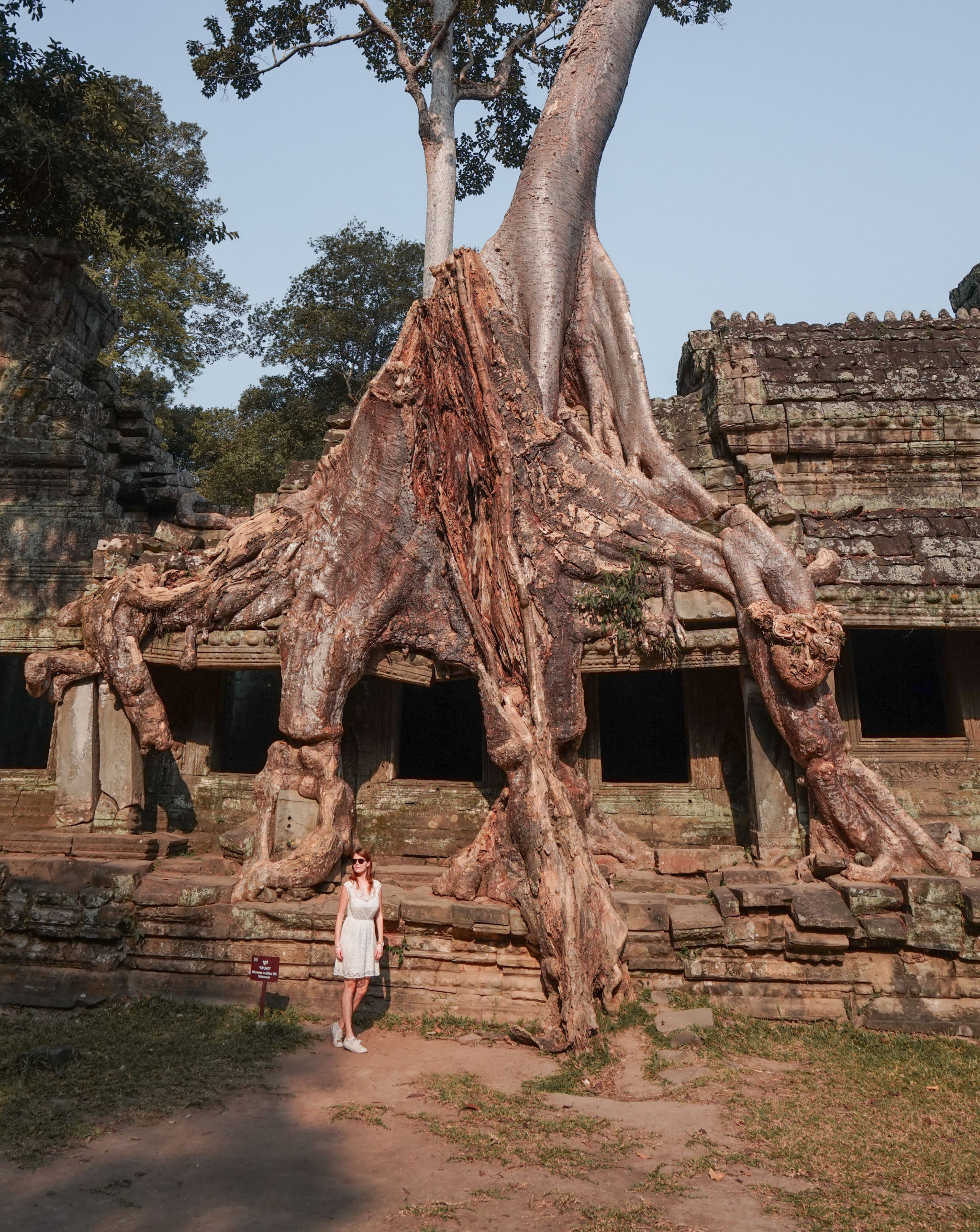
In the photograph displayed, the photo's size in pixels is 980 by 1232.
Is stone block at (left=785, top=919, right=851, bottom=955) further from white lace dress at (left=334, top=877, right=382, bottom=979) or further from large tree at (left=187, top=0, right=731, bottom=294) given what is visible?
large tree at (left=187, top=0, right=731, bottom=294)

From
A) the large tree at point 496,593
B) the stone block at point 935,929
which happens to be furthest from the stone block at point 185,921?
the stone block at point 935,929

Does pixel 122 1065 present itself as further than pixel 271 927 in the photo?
No

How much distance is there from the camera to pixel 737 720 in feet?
27.8

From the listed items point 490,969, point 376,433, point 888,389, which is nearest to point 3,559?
point 376,433

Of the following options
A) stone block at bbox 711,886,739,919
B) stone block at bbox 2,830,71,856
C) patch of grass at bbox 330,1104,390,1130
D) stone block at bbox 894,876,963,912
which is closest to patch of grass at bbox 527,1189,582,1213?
patch of grass at bbox 330,1104,390,1130

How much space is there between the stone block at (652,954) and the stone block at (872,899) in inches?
47.5

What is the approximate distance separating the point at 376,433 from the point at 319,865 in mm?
3609

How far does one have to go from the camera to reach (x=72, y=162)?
1226 centimetres

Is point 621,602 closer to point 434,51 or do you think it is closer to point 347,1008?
point 347,1008

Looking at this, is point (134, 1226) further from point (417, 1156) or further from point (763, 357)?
point (763, 357)

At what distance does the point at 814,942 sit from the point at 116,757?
5920mm

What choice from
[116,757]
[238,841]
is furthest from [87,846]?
[238,841]

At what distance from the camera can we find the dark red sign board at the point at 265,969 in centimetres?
574

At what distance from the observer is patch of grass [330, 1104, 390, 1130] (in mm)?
4500
